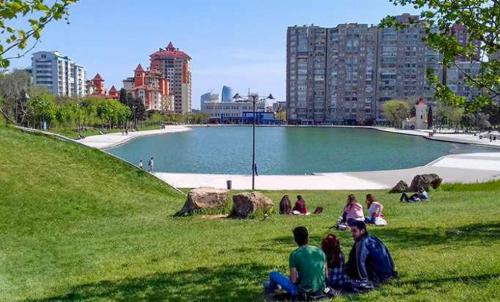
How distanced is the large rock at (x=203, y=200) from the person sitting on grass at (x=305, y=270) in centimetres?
1243

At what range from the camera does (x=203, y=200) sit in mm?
20203

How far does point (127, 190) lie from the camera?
25.1 meters

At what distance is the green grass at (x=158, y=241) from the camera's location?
884cm

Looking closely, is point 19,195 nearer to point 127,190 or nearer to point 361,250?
point 127,190

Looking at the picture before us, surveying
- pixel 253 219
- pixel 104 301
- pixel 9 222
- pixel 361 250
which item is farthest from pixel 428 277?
pixel 9 222

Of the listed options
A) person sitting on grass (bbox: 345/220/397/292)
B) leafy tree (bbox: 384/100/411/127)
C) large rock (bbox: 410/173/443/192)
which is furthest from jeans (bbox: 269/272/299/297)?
leafy tree (bbox: 384/100/411/127)

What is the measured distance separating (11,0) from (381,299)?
19.9 feet

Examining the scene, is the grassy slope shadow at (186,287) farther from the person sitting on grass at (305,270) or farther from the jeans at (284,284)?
the person sitting on grass at (305,270)

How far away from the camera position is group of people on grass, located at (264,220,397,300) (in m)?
7.63

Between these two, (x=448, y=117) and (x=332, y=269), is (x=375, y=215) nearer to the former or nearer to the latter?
(x=332, y=269)

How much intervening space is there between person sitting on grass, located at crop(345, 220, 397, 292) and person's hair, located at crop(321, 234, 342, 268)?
0.25m

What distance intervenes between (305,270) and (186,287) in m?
2.43

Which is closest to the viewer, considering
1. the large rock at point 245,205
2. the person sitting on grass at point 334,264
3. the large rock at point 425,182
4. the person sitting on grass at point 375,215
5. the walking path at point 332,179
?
the person sitting on grass at point 334,264

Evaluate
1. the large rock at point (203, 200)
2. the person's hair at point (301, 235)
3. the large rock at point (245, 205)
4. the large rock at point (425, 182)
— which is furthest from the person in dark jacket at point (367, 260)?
the large rock at point (425, 182)
